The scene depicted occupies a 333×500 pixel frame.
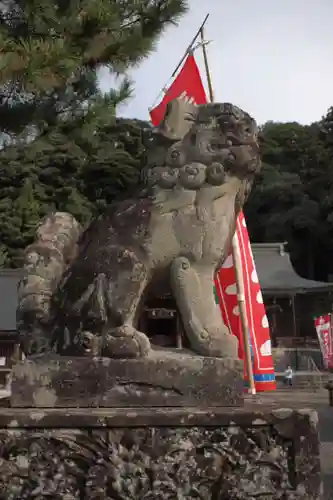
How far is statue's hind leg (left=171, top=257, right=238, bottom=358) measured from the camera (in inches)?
98.7

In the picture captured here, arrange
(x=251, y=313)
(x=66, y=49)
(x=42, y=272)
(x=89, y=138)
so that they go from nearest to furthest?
(x=42, y=272)
(x=251, y=313)
(x=66, y=49)
(x=89, y=138)

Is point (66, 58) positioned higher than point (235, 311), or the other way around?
point (66, 58)

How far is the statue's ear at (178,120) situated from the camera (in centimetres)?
280

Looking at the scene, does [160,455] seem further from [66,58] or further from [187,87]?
[66,58]

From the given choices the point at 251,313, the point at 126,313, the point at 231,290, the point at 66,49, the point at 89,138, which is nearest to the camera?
the point at 126,313

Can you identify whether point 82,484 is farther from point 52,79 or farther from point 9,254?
point 9,254

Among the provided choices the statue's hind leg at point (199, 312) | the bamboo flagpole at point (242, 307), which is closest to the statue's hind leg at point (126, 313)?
the statue's hind leg at point (199, 312)

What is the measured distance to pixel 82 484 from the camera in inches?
86.6

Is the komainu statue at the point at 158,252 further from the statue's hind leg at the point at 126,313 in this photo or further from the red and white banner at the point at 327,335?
the red and white banner at the point at 327,335

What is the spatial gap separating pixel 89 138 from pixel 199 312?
6.63m

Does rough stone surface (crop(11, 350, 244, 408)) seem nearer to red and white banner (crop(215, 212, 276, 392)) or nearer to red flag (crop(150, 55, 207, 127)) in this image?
red and white banner (crop(215, 212, 276, 392))

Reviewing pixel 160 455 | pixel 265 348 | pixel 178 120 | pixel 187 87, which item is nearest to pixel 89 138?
pixel 187 87

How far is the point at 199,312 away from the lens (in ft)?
8.38

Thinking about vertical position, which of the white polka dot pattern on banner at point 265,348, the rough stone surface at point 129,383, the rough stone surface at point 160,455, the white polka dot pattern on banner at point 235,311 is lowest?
the rough stone surface at point 160,455
